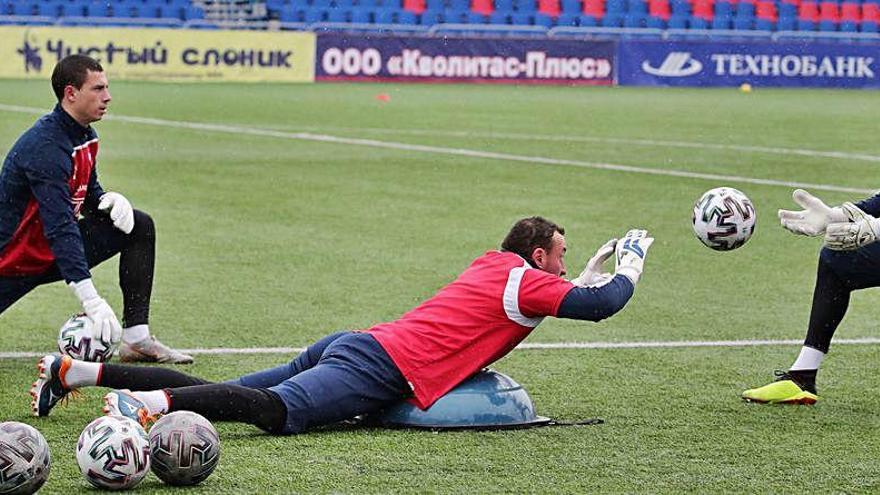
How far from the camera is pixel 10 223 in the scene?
770cm

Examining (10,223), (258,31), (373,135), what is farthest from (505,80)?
(10,223)

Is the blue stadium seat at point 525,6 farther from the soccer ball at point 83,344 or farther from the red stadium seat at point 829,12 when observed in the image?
the soccer ball at point 83,344

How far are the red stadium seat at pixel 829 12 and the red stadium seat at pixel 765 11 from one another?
140cm

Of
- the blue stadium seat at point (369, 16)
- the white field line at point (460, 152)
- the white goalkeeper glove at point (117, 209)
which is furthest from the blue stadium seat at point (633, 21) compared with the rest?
the white goalkeeper glove at point (117, 209)

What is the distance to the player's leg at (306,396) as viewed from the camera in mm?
6289

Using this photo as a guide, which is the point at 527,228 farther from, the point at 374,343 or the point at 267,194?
the point at 267,194

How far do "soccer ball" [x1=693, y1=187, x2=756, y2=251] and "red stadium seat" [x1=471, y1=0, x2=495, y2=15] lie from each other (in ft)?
119

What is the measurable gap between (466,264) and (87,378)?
541cm

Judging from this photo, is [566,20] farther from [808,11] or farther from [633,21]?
[808,11]

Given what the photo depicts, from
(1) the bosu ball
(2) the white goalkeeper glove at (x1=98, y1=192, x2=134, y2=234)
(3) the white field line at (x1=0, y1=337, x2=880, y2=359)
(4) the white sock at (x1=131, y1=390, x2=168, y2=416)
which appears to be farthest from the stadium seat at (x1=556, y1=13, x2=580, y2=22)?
(4) the white sock at (x1=131, y1=390, x2=168, y2=416)

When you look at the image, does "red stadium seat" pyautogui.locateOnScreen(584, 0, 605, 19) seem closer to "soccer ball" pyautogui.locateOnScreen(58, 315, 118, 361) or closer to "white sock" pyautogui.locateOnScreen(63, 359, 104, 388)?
"soccer ball" pyautogui.locateOnScreen(58, 315, 118, 361)

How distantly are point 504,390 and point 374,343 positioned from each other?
23.5 inches

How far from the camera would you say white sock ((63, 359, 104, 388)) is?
6.64 m

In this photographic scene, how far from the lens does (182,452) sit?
5539 mm
